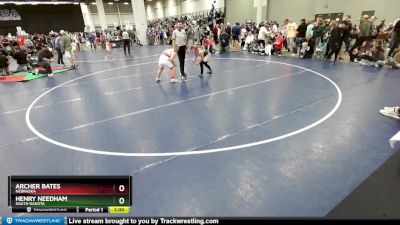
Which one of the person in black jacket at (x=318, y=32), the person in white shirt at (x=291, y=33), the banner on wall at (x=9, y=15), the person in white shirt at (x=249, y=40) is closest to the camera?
the person in black jacket at (x=318, y=32)

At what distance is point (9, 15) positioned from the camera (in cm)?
3466

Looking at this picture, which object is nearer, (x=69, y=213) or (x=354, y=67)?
(x=69, y=213)

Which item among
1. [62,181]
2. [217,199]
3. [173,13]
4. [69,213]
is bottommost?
[217,199]

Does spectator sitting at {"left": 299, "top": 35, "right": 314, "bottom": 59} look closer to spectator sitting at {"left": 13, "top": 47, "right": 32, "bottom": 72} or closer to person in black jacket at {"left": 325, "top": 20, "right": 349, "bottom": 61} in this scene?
person in black jacket at {"left": 325, "top": 20, "right": 349, "bottom": 61}

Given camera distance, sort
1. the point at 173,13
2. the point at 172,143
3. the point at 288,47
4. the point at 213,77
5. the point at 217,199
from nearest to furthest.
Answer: the point at 217,199
the point at 172,143
the point at 213,77
the point at 288,47
the point at 173,13

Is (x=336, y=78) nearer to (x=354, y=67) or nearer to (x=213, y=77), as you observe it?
(x=354, y=67)

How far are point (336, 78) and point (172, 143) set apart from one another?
6.66 meters

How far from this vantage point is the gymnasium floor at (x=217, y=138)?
3.25m

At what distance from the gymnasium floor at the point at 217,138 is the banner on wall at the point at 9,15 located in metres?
34.4

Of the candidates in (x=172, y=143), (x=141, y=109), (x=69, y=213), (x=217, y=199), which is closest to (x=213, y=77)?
(x=141, y=109)

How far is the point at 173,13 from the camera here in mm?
42219

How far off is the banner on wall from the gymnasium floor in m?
34.4
